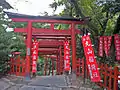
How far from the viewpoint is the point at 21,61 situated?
1368cm

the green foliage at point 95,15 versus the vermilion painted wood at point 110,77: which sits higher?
the green foliage at point 95,15

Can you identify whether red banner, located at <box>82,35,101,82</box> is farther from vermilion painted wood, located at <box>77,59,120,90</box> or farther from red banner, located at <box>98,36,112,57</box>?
red banner, located at <box>98,36,112,57</box>

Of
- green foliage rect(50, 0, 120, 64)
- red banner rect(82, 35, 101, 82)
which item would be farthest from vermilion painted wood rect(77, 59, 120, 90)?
green foliage rect(50, 0, 120, 64)

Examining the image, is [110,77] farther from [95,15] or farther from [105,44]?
[95,15]

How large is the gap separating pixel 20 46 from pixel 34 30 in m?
6.46

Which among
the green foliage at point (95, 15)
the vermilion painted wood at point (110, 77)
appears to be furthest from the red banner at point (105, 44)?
the vermilion painted wood at point (110, 77)

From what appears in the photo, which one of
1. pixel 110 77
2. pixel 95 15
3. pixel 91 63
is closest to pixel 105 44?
pixel 95 15

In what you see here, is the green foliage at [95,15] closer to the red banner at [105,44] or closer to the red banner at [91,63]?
the red banner at [105,44]

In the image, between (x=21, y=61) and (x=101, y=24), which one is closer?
(x=21, y=61)

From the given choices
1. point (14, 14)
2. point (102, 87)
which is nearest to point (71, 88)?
point (102, 87)

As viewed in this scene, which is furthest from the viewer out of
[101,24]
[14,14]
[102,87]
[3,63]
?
[101,24]

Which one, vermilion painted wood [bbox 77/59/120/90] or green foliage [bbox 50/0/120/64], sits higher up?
green foliage [bbox 50/0/120/64]

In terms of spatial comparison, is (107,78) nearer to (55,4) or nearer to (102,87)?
(102,87)

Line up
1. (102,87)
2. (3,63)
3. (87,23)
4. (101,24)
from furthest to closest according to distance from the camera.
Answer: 1. (101,24)
2. (3,63)
3. (87,23)
4. (102,87)
